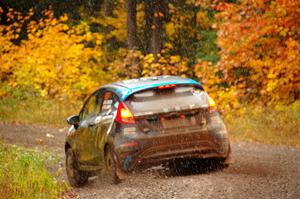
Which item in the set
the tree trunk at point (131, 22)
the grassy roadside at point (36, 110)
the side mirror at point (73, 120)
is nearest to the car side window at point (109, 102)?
the side mirror at point (73, 120)

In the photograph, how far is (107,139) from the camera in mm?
10945

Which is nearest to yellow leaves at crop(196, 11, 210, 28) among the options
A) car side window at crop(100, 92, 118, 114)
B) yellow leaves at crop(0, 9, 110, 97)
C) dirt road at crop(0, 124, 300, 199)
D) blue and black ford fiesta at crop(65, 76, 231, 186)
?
yellow leaves at crop(0, 9, 110, 97)

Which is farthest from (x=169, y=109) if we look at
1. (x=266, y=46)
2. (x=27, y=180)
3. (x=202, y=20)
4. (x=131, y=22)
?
(x=202, y=20)

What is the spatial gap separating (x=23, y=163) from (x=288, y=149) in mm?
5985

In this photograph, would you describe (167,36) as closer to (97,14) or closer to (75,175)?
(97,14)

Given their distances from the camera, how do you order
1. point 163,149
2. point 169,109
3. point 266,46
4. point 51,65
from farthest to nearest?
point 51,65 → point 266,46 → point 169,109 → point 163,149

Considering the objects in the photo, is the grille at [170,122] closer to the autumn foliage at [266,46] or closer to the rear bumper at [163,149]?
the rear bumper at [163,149]

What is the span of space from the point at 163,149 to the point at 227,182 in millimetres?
1096

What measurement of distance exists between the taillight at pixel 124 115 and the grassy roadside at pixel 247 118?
6089mm

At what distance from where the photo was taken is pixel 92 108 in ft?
41.1

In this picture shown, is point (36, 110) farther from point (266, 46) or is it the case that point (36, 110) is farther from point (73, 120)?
point (73, 120)

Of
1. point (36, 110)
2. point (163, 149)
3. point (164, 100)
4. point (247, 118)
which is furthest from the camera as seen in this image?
point (36, 110)

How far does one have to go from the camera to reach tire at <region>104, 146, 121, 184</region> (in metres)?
10.8

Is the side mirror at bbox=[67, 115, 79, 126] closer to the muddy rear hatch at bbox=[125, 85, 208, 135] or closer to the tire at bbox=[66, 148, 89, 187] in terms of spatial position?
the tire at bbox=[66, 148, 89, 187]
